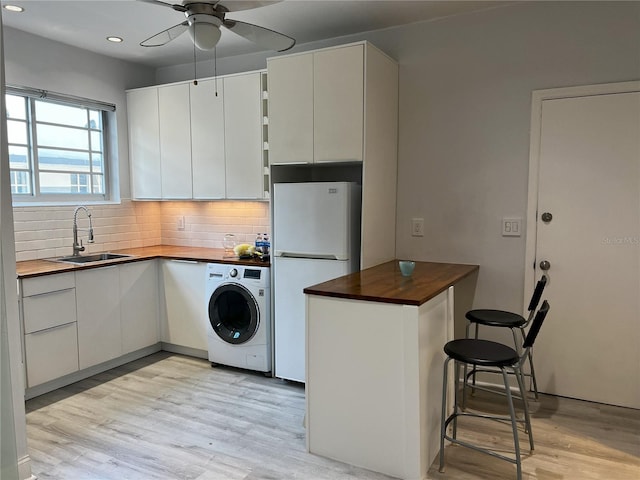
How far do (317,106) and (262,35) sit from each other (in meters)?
0.91

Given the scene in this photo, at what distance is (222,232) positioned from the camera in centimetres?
443

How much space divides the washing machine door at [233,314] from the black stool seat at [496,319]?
5.32 feet

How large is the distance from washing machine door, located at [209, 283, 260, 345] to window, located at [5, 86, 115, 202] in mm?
1645

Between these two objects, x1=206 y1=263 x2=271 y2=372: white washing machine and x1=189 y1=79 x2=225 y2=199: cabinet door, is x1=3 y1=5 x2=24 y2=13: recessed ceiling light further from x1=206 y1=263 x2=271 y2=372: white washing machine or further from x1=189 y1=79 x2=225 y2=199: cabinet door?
x1=206 y1=263 x2=271 y2=372: white washing machine

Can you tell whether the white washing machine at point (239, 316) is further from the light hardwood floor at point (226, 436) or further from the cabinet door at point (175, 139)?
the cabinet door at point (175, 139)

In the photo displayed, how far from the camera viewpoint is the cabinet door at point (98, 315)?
3451 mm

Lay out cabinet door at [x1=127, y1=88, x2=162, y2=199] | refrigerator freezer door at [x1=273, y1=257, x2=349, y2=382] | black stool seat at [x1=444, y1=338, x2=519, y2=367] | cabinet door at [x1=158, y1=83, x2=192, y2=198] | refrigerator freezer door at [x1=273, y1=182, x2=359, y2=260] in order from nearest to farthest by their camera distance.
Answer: black stool seat at [x1=444, y1=338, x2=519, y2=367] < refrigerator freezer door at [x1=273, y1=182, x2=359, y2=260] < refrigerator freezer door at [x1=273, y1=257, x2=349, y2=382] < cabinet door at [x1=158, y1=83, x2=192, y2=198] < cabinet door at [x1=127, y1=88, x2=162, y2=199]

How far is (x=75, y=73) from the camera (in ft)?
13.0

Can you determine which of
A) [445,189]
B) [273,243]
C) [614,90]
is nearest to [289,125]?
[273,243]

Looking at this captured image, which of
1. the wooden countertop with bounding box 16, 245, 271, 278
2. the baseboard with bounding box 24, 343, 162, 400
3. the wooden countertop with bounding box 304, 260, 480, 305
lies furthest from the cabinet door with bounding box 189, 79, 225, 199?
the wooden countertop with bounding box 304, 260, 480, 305

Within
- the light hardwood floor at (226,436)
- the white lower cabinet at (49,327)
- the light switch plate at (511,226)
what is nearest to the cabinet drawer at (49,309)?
the white lower cabinet at (49,327)

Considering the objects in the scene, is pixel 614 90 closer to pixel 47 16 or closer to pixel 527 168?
pixel 527 168

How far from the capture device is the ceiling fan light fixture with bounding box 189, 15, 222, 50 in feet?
6.86

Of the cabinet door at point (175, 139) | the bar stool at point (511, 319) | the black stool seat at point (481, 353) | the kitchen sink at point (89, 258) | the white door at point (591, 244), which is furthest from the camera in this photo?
the cabinet door at point (175, 139)
